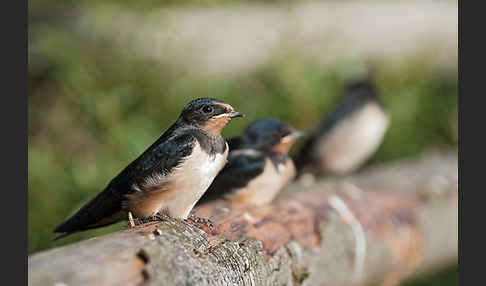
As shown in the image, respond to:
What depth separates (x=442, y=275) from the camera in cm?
604

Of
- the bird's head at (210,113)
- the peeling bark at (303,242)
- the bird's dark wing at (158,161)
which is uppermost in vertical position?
the bird's head at (210,113)

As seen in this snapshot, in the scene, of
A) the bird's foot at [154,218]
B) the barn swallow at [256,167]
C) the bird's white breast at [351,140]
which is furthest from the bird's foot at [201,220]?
the bird's white breast at [351,140]

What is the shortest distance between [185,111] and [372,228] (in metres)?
1.92

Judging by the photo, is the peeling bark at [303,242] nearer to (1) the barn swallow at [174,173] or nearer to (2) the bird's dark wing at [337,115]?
(1) the barn swallow at [174,173]

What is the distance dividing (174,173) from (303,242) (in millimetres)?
1116

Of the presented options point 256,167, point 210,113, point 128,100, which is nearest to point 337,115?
point 128,100

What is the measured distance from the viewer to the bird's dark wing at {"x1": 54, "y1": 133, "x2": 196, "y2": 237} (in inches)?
108

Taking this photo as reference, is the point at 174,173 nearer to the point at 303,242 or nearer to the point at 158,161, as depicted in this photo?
the point at 158,161

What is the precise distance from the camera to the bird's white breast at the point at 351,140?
17.8ft

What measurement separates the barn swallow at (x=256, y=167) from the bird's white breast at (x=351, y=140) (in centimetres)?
165

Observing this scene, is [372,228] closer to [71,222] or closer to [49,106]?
[71,222]

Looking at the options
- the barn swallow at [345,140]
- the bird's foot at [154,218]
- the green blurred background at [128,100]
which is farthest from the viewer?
the barn swallow at [345,140]

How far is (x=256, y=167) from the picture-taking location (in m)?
3.62

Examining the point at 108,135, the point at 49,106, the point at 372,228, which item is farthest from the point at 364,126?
the point at 49,106
